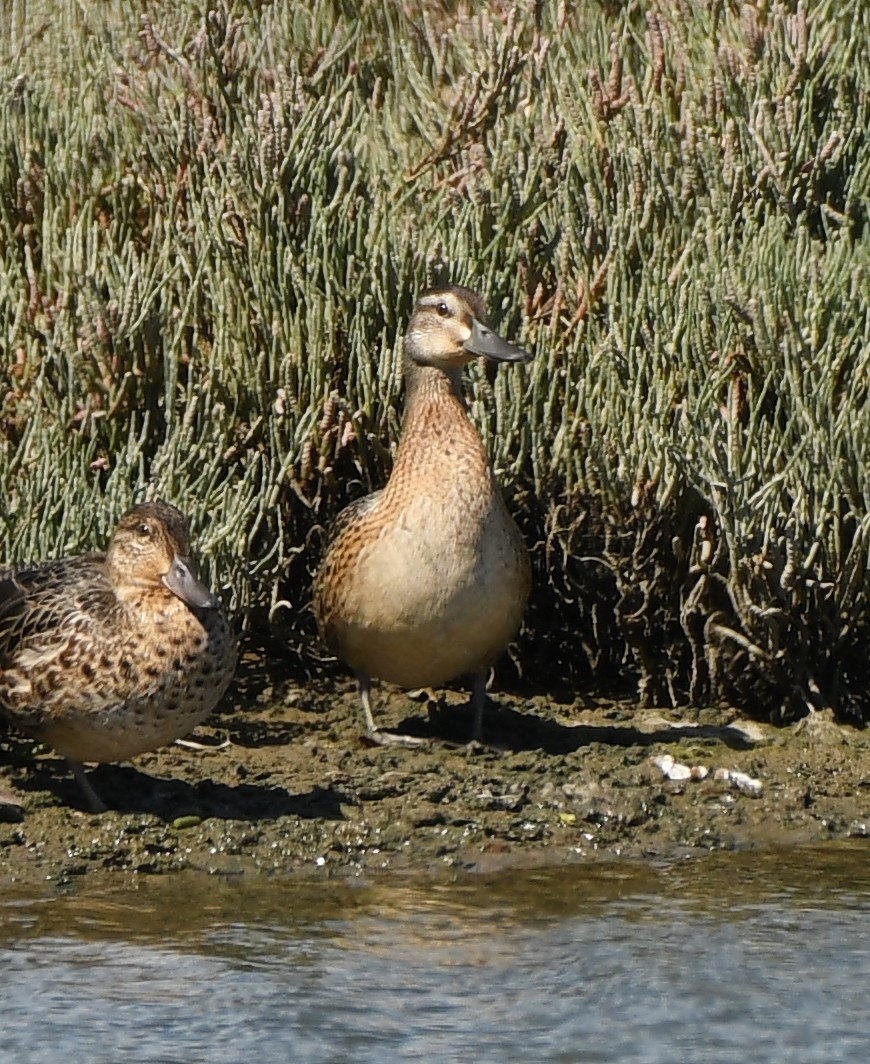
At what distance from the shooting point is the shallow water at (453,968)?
484 centimetres

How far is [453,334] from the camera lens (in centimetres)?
699

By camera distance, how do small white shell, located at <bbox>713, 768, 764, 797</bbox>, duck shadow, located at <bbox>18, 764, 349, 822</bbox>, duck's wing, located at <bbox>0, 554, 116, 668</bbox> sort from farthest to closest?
small white shell, located at <bbox>713, 768, 764, 797</bbox> → duck shadow, located at <bbox>18, 764, 349, 822</bbox> → duck's wing, located at <bbox>0, 554, 116, 668</bbox>

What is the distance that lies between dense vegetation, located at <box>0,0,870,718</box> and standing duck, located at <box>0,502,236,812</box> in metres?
0.90

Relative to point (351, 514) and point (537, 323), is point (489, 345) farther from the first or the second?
point (351, 514)

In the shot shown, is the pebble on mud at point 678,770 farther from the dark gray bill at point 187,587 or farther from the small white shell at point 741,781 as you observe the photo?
the dark gray bill at point 187,587

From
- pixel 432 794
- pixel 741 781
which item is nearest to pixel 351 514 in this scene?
pixel 432 794

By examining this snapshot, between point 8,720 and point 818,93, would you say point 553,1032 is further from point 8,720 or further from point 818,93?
point 818,93

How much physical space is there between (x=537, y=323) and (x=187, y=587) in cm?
200

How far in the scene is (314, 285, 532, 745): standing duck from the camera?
21.9 ft

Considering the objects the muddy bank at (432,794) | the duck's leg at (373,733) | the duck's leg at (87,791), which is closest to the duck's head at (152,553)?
the duck's leg at (87,791)

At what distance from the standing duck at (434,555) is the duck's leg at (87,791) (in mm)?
1072

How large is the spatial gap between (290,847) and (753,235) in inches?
105

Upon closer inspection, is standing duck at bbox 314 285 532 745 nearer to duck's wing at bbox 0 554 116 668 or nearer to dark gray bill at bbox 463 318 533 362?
dark gray bill at bbox 463 318 533 362

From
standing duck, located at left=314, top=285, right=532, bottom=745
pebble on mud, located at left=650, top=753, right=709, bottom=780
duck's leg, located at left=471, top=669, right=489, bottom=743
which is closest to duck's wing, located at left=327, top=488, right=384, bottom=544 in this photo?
standing duck, located at left=314, top=285, right=532, bottom=745
